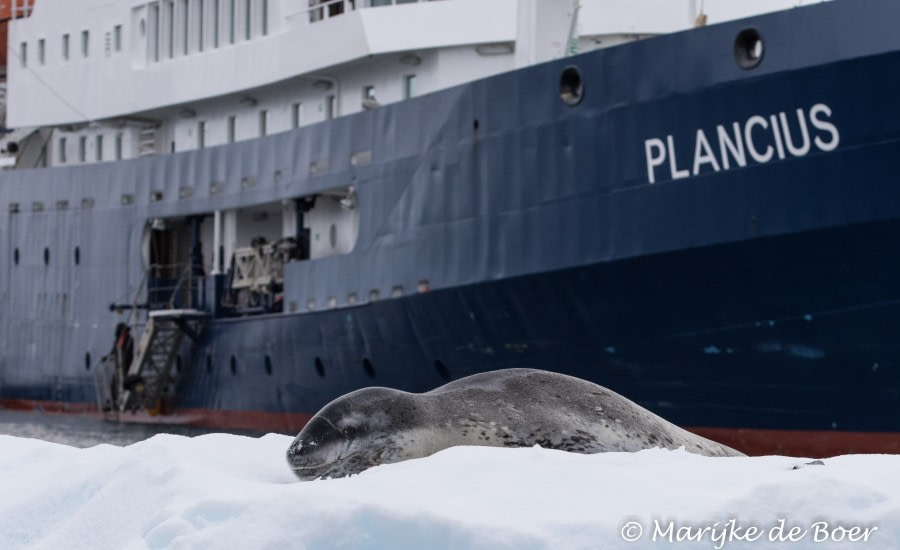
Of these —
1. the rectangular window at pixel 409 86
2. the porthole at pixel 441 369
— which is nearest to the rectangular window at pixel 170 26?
the rectangular window at pixel 409 86

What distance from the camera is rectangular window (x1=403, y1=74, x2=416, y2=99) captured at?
20344 mm

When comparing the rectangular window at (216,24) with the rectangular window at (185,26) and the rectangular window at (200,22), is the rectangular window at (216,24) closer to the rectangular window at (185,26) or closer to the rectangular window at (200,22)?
the rectangular window at (200,22)

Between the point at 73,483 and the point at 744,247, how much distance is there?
9475mm

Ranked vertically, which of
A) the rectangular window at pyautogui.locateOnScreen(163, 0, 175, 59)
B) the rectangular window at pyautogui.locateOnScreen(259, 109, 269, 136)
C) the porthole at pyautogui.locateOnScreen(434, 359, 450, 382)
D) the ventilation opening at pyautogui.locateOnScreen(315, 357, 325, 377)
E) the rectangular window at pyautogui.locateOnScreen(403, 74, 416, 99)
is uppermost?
the rectangular window at pyautogui.locateOnScreen(163, 0, 175, 59)

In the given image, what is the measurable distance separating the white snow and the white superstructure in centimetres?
1315

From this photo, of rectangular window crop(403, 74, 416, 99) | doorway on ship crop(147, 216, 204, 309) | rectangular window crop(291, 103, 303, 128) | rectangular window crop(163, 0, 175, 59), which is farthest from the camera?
rectangular window crop(163, 0, 175, 59)

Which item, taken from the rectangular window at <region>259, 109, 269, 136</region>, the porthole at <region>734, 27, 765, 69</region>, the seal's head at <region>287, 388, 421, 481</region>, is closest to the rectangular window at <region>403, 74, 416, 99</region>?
the rectangular window at <region>259, 109, 269, 136</region>

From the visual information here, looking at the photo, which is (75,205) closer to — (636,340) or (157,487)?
(636,340)

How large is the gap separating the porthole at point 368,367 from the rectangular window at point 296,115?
5.15 metres

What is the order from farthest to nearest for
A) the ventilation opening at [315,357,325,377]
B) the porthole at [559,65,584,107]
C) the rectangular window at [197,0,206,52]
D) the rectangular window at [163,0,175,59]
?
the rectangular window at [163,0,175,59]
the rectangular window at [197,0,206,52]
the ventilation opening at [315,357,325,377]
the porthole at [559,65,584,107]

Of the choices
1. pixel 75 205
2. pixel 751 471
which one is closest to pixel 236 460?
pixel 751 471

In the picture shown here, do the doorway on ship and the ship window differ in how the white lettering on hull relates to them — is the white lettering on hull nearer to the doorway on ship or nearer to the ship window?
the ship window

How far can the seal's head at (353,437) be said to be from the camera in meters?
6.56

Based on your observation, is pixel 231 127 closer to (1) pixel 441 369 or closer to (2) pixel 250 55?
(2) pixel 250 55
